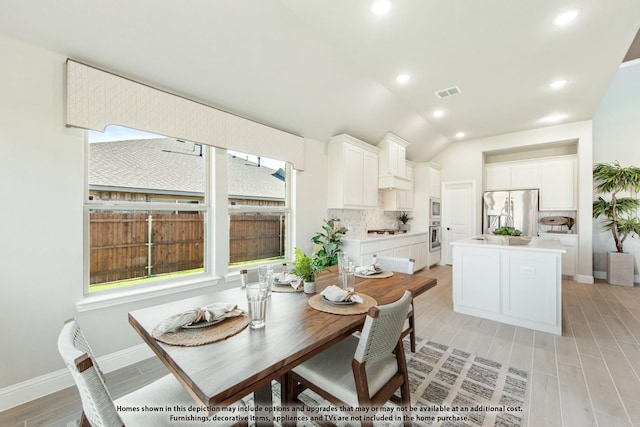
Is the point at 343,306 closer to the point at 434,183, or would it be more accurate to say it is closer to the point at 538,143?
the point at 434,183

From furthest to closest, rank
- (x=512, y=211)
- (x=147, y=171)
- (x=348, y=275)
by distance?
(x=512, y=211)
(x=147, y=171)
(x=348, y=275)

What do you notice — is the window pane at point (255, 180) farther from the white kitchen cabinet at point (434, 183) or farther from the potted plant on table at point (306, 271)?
the white kitchen cabinet at point (434, 183)

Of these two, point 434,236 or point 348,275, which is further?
point 434,236

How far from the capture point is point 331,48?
2.70 meters

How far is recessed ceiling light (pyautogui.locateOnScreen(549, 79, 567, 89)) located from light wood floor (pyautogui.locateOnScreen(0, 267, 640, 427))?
3032 millimetres

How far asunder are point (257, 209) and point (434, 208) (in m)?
4.45

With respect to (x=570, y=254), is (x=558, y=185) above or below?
above

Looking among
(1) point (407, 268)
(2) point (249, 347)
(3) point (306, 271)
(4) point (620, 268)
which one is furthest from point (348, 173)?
(4) point (620, 268)

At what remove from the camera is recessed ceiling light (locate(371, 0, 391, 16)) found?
84.1 inches

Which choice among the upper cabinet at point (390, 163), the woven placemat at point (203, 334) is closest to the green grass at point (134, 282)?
the woven placemat at point (203, 334)

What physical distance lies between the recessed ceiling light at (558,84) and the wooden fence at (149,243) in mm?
4421

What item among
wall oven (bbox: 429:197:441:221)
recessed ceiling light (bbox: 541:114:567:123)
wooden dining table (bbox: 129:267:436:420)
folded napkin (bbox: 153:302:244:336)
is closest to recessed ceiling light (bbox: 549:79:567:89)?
recessed ceiling light (bbox: 541:114:567:123)

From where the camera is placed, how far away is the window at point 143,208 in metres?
2.17

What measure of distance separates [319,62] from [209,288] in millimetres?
2707
